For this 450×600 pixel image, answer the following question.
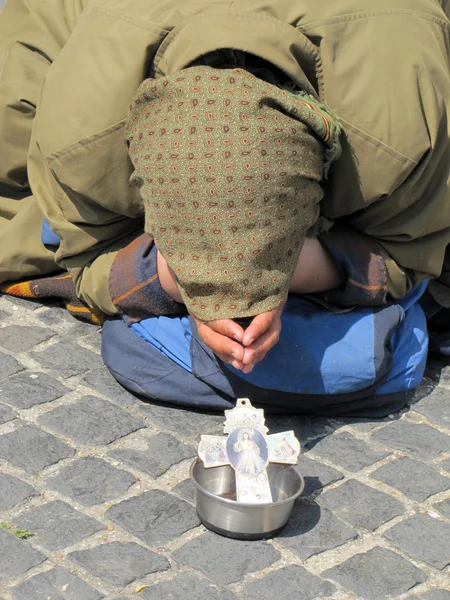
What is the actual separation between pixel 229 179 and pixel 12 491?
1.01m

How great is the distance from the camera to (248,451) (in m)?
2.58

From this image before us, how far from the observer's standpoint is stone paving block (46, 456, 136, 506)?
2.65 meters

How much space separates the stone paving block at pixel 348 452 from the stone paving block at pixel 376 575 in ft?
1.32

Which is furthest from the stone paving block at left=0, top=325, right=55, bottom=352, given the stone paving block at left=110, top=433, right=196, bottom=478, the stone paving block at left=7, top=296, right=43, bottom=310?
the stone paving block at left=110, top=433, right=196, bottom=478

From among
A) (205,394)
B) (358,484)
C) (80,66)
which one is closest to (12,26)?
(80,66)

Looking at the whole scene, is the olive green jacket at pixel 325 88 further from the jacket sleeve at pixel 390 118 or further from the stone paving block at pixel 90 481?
the stone paving block at pixel 90 481

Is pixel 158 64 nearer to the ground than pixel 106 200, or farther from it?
farther from it

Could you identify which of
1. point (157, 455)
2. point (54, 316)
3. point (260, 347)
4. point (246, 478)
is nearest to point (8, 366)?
point (54, 316)

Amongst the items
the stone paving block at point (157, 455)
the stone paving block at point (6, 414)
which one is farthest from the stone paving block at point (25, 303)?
the stone paving block at point (157, 455)

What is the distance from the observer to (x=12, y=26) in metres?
3.79

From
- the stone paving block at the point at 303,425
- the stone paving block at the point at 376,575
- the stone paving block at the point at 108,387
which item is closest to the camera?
the stone paving block at the point at 376,575

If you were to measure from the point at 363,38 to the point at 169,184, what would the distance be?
0.74 m

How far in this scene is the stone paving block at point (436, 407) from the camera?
316 centimetres

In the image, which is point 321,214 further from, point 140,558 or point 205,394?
point 140,558
